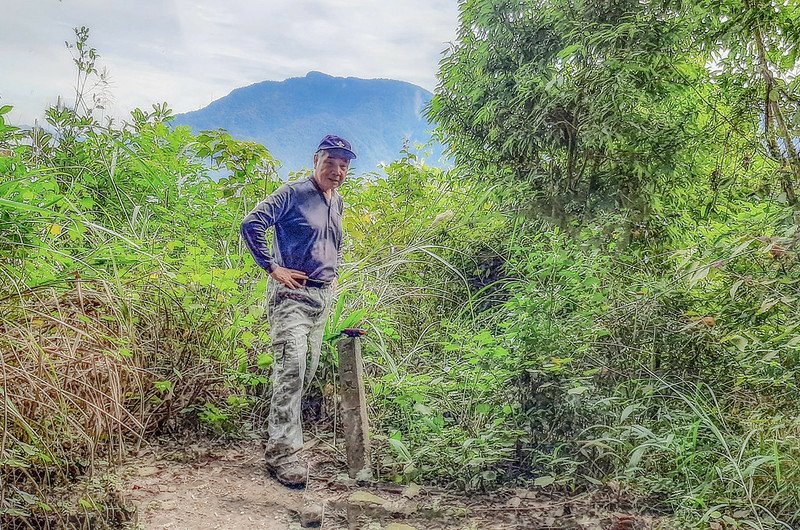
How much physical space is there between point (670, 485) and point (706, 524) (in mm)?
224

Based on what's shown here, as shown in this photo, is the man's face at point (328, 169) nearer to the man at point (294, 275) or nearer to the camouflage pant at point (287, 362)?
the man at point (294, 275)

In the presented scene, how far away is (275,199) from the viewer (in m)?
2.48

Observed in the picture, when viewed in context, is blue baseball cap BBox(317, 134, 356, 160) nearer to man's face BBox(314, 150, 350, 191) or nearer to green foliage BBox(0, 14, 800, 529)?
man's face BBox(314, 150, 350, 191)

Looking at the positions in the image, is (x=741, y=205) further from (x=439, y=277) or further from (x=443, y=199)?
(x=443, y=199)

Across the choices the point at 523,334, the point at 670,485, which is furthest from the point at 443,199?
the point at 670,485

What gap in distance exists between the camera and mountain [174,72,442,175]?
485cm

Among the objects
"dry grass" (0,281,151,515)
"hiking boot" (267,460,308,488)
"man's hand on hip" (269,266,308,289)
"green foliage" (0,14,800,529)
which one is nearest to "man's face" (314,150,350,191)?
"man's hand on hip" (269,266,308,289)

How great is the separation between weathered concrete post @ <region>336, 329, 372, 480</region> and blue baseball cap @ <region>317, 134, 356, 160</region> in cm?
78

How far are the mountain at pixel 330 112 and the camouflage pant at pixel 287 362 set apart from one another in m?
2.00

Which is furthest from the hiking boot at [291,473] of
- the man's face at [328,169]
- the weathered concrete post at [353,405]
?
the man's face at [328,169]

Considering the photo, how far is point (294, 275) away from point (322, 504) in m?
0.93

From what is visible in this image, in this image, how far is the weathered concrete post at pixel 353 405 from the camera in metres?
2.47

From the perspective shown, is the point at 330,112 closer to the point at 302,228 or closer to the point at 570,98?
the point at 570,98

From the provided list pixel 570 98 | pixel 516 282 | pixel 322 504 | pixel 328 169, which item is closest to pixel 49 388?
pixel 322 504
